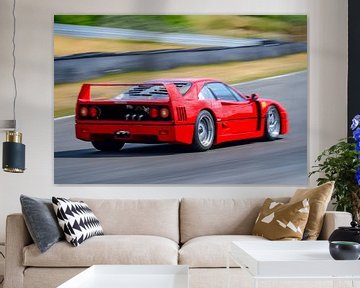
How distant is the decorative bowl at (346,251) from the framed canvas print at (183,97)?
7.92 ft

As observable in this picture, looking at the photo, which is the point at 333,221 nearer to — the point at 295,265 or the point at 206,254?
the point at 206,254

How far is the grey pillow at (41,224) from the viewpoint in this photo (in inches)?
181

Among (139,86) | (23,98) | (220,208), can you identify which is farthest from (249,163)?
(23,98)

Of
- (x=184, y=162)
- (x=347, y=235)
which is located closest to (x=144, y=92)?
(x=184, y=162)

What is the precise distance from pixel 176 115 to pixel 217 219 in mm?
1016

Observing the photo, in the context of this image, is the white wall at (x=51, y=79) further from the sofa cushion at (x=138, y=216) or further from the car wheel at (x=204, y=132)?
the sofa cushion at (x=138, y=216)

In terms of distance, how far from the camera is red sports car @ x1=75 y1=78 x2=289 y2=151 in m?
5.83

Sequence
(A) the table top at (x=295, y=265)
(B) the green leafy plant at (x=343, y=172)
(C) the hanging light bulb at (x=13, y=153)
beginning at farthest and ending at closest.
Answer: (B) the green leafy plant at (x=343, y=172) → (C) the hanging light bulb at (x=13, y=153) → (A) the table top at (x=295, y=265)

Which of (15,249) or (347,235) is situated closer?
(347,235)

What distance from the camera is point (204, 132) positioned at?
19.3ft

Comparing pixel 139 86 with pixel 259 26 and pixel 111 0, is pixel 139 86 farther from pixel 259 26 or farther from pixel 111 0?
→ pixel 259 26

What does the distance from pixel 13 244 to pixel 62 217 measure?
37 cm

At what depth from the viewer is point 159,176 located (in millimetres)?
5871

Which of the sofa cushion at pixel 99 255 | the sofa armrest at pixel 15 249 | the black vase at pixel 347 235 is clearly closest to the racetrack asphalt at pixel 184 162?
the sofa armrest at pixel 15 249
